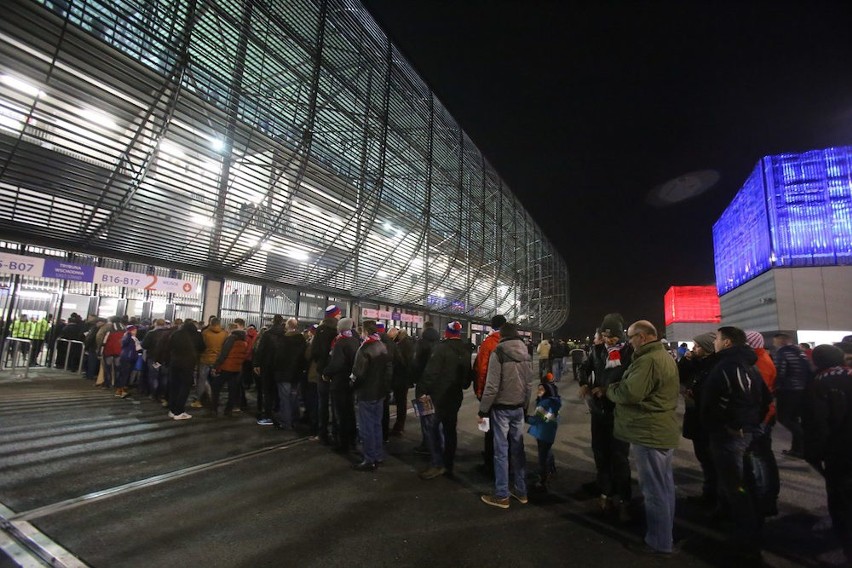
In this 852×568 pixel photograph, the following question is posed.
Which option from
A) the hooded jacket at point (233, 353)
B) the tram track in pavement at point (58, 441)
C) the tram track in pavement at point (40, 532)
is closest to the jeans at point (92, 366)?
the tram track in pavement at point (58, 441)

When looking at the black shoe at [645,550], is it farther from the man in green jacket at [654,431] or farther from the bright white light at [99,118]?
the bright white light at [99,118]

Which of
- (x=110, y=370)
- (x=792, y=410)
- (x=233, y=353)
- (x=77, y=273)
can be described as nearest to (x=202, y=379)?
(x=233, y=353)

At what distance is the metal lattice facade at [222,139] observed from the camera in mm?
8484

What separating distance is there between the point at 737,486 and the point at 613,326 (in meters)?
1.74

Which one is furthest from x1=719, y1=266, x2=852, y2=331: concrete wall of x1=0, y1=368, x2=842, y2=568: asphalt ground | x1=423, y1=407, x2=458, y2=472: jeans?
x1=423, y1=407, x2=458, y2=472: jeans

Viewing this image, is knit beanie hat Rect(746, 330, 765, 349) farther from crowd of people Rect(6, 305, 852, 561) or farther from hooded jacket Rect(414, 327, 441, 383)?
hooded jacket Rect(414, 327, 441, 383)

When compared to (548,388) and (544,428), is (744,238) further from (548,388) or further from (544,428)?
(544,428)

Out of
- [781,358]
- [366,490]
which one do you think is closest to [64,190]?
[366,490]

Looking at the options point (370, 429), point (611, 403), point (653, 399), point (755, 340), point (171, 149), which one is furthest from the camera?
point (171, 149)

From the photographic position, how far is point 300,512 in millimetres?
3961

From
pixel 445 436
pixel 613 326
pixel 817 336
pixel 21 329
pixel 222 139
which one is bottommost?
pixel 445 436

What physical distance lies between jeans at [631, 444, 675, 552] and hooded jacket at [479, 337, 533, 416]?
125 cm

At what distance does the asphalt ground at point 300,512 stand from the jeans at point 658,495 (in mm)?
166

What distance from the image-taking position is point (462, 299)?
29812mm
